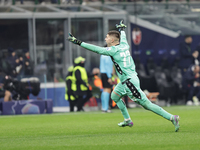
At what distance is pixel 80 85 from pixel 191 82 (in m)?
4.88

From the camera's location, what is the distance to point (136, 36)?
19.1m

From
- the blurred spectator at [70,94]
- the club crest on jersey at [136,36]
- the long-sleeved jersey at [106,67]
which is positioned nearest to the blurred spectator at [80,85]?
the blurred spectator at [70,94]

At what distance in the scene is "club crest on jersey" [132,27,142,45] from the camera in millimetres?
19016

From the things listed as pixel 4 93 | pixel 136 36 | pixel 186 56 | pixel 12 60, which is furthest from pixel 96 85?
pixel 186 56

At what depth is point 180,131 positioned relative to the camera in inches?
307

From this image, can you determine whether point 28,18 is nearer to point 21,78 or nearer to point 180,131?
point 21,78

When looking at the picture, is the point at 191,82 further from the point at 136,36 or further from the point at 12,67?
the point at 12,67

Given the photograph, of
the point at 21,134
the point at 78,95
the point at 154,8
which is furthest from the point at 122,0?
the point at 21,134

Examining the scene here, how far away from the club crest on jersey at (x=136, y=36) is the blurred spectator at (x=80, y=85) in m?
3.89

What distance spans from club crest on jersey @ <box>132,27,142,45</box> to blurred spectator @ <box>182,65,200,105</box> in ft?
8.11

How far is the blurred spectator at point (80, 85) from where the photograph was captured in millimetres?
15742

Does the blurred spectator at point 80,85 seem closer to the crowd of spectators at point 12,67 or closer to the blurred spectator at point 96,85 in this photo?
the blurred spectator at point 96,85

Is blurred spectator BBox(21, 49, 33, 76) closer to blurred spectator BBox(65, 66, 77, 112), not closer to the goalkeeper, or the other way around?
blurred spectator BBox(65, 66, 77, 112)

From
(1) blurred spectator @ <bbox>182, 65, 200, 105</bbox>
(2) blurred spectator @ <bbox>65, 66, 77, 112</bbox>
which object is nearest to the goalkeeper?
(2) blurred spectator @ <bbox>65, 66, 77, 112</bbox>
